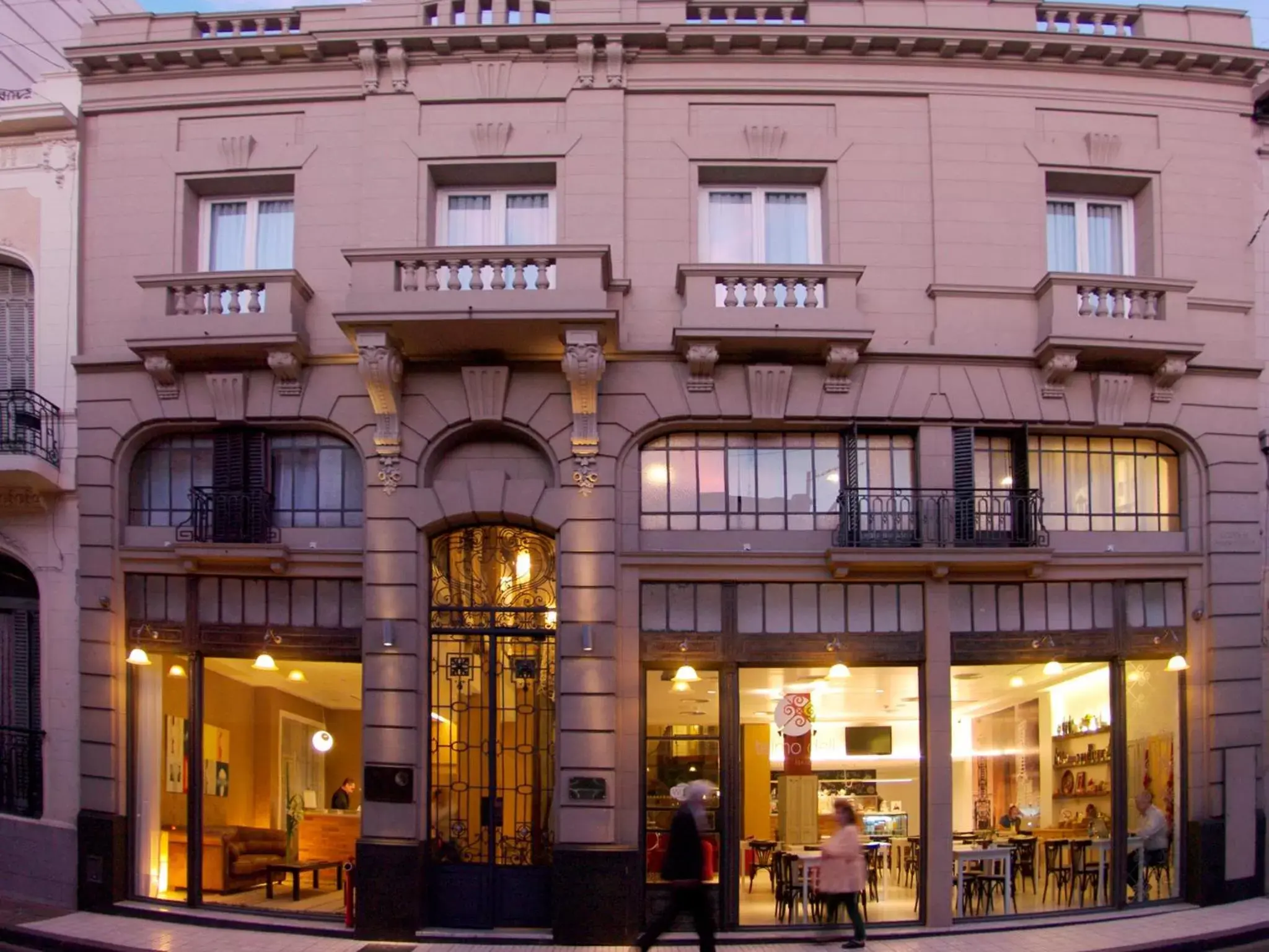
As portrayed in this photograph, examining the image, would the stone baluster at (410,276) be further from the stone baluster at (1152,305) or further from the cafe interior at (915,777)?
the stone baluster at (1152,305)

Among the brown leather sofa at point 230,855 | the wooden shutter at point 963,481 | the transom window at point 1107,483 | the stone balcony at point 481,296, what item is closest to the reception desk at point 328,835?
the brown leather sofa at point 230,855

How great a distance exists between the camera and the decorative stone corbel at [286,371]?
15086 millimetres

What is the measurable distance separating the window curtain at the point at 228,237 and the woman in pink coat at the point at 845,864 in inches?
416

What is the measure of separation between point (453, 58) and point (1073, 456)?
958cm

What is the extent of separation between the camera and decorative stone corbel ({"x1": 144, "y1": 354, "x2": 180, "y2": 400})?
15422mm

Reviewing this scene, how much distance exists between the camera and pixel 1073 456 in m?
15.7

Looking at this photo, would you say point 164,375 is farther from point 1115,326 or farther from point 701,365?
point 1115,326

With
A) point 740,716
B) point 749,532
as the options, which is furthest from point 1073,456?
point 740,716

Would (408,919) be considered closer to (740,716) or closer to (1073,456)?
(740,716)

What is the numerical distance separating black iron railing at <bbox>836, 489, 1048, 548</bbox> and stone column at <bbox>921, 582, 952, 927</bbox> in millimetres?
689

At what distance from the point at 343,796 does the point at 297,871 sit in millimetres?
1093

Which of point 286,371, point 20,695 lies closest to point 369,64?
point 286,371

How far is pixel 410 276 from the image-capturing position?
14.7m

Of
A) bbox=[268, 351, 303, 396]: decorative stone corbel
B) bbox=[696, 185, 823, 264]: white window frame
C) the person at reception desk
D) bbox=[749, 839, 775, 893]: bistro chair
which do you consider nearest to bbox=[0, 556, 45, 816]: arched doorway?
the person at reception desk
